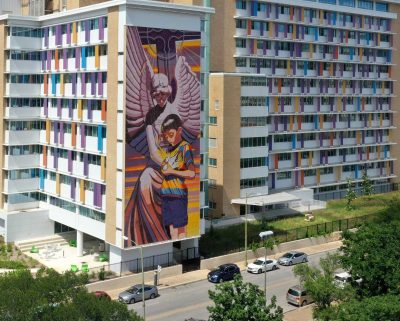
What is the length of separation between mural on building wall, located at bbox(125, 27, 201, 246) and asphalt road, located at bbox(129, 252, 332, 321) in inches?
227

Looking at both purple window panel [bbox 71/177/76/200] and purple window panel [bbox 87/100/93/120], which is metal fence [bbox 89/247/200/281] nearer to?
purple window panel [bbox 71/177/76/200]

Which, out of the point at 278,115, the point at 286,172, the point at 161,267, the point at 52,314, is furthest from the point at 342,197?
the point at 52,314

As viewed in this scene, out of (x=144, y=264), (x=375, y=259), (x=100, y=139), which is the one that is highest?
(x=100, y=139)

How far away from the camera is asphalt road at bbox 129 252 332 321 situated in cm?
5178

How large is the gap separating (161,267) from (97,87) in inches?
709

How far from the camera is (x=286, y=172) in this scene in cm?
9138

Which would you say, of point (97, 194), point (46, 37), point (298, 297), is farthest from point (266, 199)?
point (46, 37)

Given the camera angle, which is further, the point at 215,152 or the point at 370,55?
the point at 370,55

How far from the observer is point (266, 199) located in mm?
80562

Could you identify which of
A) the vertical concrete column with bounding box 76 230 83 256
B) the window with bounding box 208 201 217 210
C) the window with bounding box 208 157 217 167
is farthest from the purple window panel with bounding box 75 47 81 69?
the window with bounding box 208 201 217 210

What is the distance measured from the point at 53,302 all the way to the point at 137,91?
2929 cm

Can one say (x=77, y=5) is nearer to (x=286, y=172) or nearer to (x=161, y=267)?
(x=161, y=267)

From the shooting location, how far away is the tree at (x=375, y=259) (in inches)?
1734

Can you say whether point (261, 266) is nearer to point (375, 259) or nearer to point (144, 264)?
point (144, 264)
